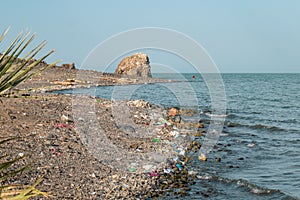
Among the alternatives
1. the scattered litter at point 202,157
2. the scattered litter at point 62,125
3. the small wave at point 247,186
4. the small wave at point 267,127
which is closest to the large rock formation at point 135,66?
the small wave at point 267,127

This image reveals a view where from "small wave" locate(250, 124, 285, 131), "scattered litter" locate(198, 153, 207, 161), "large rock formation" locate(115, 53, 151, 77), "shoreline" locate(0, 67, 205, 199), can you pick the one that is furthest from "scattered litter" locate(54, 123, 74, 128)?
"large rock formation" locate(115, 53, 151, 77)

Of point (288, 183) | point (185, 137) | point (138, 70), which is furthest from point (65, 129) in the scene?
point (138, 70)

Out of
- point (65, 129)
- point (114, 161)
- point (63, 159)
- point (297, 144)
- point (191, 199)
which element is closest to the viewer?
point (191, 199)

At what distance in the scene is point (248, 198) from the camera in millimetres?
6906

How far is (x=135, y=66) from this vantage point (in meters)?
52.0

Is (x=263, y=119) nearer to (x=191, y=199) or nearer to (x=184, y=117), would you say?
(x=184, y=117)

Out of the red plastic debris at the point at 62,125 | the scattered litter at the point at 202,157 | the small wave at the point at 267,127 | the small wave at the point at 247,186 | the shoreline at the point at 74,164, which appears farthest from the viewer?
the small wave at the point at 267,127

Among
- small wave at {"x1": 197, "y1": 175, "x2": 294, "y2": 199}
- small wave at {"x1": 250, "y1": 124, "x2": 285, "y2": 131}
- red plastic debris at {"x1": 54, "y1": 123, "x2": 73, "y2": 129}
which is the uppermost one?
red plastic debris at {"x1": 54, "y1": 123, "x2": 73, "y2": 129}

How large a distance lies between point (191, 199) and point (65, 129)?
4723mm

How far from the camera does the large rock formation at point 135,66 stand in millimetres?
51619

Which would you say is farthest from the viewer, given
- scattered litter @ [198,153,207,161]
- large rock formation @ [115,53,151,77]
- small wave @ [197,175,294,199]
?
large rock formation @ [115,53,151,77]

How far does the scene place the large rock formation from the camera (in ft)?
169

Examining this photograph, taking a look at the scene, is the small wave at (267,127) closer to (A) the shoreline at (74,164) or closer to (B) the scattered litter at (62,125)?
(A) the shoreline at (74,164)

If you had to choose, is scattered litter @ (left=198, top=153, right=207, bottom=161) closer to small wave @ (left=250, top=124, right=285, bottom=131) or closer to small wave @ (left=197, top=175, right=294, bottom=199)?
small wave @ (left=197, top=175, right=294, bottom=199)
